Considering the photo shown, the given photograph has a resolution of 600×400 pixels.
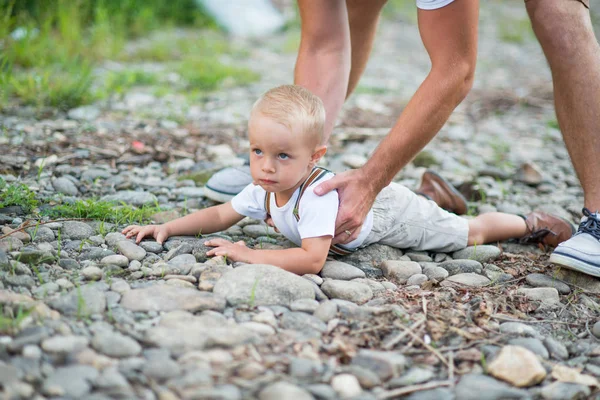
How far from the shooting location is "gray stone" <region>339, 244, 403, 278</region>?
2617 mm

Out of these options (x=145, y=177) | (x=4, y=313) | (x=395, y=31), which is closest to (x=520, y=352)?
(x=4, y=313)

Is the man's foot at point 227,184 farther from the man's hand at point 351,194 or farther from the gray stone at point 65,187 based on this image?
the man's hand at point 351,194

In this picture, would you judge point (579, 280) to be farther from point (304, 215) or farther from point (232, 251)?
point (232, 251)

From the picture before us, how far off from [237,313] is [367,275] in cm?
71

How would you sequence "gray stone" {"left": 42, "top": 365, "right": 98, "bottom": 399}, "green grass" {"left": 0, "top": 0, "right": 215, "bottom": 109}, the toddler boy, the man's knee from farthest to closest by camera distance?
"green grass" {"left": 0, "top": 0, "right": 215, "bottom": 109} → the man's knee → the toddler boy → "gray stone" {"left": 42, "top": 365, "right": 98, "bottom": 399}

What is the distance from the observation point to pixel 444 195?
10.9 ft

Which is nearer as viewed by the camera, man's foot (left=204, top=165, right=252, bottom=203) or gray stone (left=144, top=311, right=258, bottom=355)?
gray stone (left=144, top=311, right=258, bottom=355)

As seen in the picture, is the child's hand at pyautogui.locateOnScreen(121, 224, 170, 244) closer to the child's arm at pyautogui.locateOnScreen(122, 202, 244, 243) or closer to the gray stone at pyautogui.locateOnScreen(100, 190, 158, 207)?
the child's arm at pyautogui.locateOnScreen(122, 202, 244, 243)

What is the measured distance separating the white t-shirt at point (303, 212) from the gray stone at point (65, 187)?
38.0 inches

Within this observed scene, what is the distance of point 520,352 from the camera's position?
1.90m

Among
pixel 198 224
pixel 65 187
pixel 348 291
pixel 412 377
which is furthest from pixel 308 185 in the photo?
pixel 65 187

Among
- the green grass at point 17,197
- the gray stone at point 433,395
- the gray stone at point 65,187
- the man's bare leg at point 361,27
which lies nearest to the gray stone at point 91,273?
the green grass at point 17,197

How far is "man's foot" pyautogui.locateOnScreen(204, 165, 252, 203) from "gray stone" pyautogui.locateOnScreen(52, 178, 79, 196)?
2.15ft

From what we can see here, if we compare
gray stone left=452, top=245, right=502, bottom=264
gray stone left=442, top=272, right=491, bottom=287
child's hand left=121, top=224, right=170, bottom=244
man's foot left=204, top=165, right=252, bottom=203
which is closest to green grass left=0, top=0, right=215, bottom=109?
man's foot left=204, top=165, right=252, bottom=203
